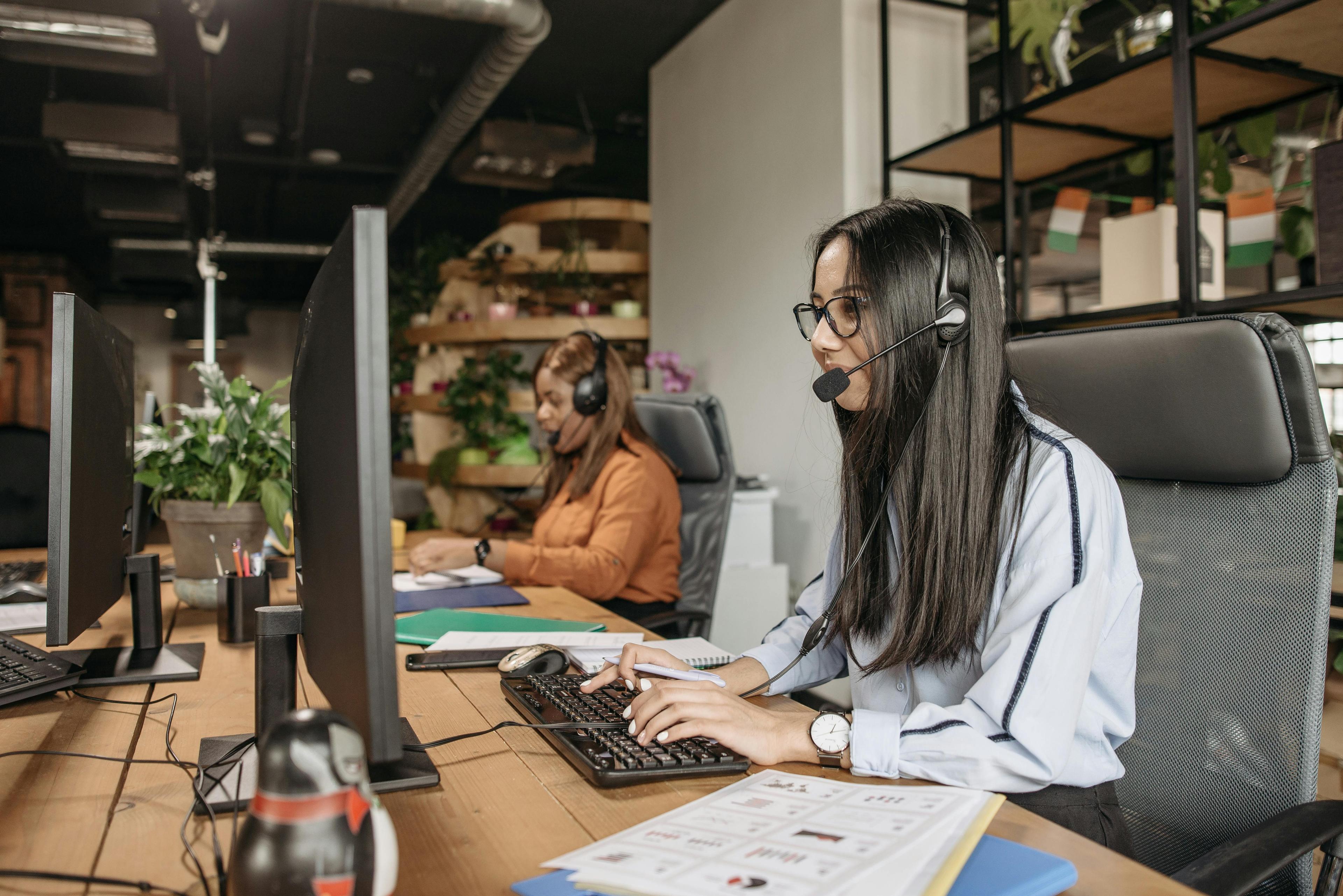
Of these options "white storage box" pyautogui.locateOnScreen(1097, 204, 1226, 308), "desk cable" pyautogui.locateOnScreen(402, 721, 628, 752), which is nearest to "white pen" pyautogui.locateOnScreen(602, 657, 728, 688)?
"desk cable" pyautogui.locateOnScreen(402, 721, 628, 752)

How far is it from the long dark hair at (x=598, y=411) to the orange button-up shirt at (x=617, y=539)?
0.02 m

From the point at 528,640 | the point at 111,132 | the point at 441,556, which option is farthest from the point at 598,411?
the point at 111,132

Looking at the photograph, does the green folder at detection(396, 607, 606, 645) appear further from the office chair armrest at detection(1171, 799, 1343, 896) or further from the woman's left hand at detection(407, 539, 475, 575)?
the office chair armrest at detection(1171, 799, 1343, 896)

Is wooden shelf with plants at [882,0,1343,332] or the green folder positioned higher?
wooden shelf with plants at [882,0,1343,332]

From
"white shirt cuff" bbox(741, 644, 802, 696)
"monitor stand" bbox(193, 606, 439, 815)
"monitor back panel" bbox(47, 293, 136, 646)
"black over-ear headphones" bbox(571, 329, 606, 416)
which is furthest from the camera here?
"black over-ear headphones" bbox(571, 329, 606, 416)

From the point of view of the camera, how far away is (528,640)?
1.34 meters

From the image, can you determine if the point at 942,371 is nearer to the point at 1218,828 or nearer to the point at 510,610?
the point at 1218,828

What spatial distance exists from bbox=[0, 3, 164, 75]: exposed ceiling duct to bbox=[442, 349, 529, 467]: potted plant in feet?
5.74

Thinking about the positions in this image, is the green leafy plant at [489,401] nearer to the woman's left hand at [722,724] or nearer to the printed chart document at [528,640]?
the printed chart document at [528,640]

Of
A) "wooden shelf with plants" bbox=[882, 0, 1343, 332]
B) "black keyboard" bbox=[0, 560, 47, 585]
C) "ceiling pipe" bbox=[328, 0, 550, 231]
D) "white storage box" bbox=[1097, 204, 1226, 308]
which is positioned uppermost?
"ceiling pipe" bbox=[328, 0, 550, 231]

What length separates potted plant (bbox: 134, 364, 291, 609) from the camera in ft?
5.02

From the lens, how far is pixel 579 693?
100 centimetres

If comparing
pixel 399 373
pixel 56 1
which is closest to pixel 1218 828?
pixel 56 1

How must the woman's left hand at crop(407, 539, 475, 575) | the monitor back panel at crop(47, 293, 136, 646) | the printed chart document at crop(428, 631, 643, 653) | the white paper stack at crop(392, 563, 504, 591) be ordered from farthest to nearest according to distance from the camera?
the woman's left hand at crop(407, 539, 475, 575), the white paper stack at crop(392, 563, 504, 591), the printed chart document at crop(428, 631, 643, 653), the monitor back panel at crop(47, 293, 136, 646)
